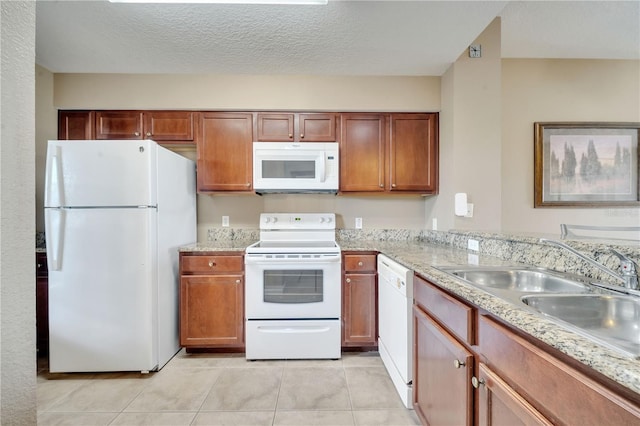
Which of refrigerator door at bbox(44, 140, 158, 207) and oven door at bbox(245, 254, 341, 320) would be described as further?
oven door at bbox(245, 254, 341, 320)

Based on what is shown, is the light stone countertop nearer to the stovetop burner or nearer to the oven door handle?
the stovetop burner

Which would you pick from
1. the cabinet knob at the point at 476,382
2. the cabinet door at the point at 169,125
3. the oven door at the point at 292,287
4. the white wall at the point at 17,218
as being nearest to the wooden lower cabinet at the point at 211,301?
the oven door at the point at 292,287

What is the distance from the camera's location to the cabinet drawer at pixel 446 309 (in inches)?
39.3

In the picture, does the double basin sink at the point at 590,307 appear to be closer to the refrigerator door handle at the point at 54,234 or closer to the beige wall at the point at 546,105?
the beige wall at the point at 546,105

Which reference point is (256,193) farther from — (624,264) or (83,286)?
(624,264)

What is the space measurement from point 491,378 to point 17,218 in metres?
1.43

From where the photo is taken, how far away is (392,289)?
1842 mm

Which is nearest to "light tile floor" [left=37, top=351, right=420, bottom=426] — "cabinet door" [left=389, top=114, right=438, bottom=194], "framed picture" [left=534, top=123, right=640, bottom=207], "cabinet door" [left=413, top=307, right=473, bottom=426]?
"cabinet door" [left=413, top=307, right=473, bottom=426]

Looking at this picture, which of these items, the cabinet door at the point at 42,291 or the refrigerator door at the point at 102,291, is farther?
the cabinet door at the point at 42,291

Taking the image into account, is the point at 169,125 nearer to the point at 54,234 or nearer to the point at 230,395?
the point at 54,234

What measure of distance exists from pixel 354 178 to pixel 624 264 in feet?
6.22

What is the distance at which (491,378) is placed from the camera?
2.87ft

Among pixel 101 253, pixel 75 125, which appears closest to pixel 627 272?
pixel 101 253

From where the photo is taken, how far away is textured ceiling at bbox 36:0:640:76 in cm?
173
